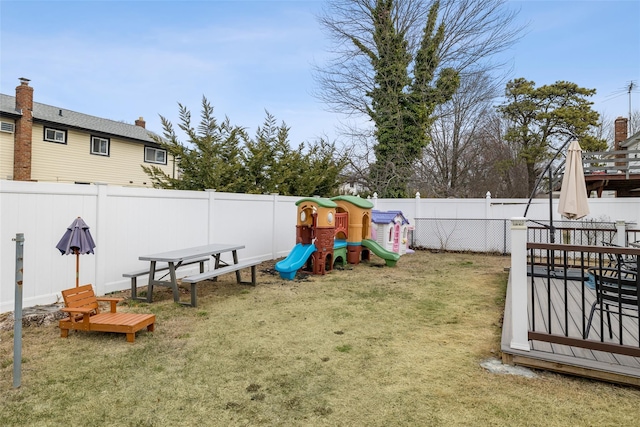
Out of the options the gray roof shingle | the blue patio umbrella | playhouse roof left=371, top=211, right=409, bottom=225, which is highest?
the gray roof shingle

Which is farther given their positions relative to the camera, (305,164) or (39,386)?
(305,164)

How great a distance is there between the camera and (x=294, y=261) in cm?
783

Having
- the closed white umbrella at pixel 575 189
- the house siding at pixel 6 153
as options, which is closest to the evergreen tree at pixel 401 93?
the closed white umbrella at pixel 575 189

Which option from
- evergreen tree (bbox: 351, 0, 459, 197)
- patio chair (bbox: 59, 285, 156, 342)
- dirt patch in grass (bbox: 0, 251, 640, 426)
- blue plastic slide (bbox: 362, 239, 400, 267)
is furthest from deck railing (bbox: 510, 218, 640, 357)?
evergreen tree (bbox: 351, 0, 459, 197)

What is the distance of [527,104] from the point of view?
21.4m

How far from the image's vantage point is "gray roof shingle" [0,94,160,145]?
15.8 meters

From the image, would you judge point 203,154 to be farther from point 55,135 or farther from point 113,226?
point 55,135

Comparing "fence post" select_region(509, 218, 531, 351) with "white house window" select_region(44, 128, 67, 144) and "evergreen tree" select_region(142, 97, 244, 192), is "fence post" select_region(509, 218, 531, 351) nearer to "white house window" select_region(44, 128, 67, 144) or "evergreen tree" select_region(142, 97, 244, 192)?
"evergreen tree" select_region(142, 97, 244, 192)

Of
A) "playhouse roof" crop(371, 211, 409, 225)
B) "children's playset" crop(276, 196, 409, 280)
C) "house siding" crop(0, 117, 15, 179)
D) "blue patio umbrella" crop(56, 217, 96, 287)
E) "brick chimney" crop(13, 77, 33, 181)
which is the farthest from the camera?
"brick chimney" crop(13, 77, 33, 181)

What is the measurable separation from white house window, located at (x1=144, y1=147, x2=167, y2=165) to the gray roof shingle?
2.53 feet

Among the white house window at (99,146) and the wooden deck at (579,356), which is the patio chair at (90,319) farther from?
the white house window at (99,146)

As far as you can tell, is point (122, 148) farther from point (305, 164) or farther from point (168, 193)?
point (168, 193)

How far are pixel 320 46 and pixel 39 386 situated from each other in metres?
19.2

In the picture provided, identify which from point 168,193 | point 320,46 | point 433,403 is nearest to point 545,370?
point 433,403
